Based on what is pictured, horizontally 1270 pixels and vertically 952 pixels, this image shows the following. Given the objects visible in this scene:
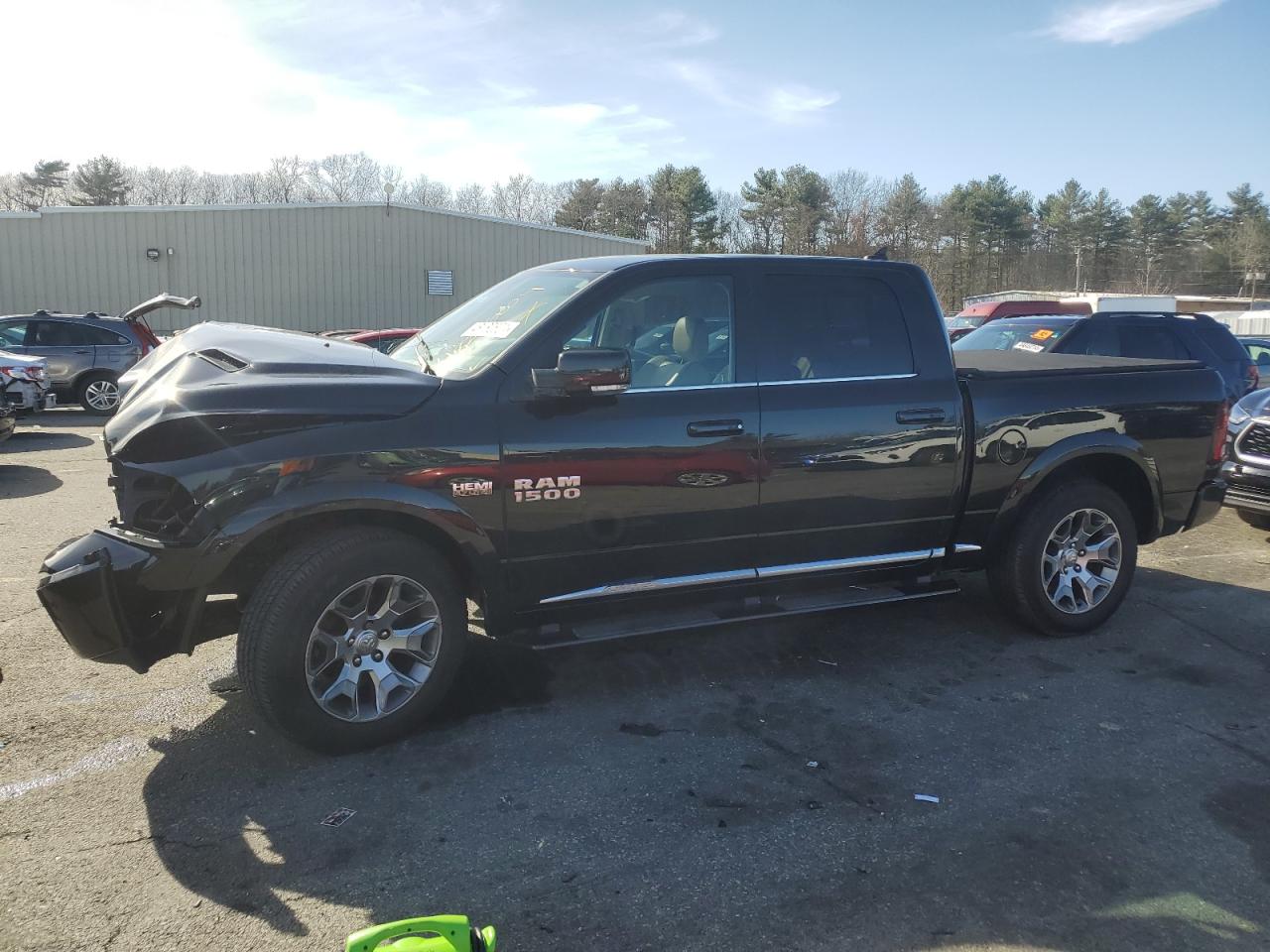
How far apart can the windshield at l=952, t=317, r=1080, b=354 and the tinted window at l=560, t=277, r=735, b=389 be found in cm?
707

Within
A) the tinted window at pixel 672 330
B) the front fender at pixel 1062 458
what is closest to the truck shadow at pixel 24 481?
the tinted window at pixel 672 330

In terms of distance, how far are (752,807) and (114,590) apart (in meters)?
2.45

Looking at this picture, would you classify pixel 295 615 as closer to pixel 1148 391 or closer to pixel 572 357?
pixel 572 357

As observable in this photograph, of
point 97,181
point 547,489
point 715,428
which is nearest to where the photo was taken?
point 547,489

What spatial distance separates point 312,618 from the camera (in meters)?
3.45

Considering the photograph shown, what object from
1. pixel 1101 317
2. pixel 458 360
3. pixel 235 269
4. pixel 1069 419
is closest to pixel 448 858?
pixel 458 360

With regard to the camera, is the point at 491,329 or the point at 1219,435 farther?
the point at 1219,435

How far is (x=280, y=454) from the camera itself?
3.40 meters

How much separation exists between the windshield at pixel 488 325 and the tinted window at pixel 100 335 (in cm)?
1344

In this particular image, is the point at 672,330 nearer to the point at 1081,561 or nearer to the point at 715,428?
the point at 715,428

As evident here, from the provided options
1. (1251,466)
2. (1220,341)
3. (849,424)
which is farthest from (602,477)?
(1220,341)

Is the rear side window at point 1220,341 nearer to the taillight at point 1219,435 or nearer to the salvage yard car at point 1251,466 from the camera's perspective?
the salvage yard car at point 1251,466

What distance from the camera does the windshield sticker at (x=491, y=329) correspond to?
412 cm

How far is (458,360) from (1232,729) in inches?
150
